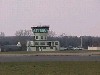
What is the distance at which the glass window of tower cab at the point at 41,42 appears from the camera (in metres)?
119

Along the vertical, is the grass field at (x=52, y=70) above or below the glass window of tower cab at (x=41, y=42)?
below

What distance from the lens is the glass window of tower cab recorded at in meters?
119

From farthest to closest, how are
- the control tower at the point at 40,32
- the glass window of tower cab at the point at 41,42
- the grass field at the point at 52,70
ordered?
the control tower at the point at 40,32
the glass window of tower cab at the point at 41,42
the grass field at the point at 52,70

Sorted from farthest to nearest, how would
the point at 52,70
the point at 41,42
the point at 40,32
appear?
the point at 40,32 → the point at 41,42 → the point at 52,70

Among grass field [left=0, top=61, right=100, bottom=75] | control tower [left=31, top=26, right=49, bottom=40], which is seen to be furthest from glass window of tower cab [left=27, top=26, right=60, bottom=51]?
grass field [left=0, top=61, right=100, bottom=75]

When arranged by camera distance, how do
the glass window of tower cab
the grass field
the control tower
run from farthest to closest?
the control tower < the glass window of tower cab < the grass field

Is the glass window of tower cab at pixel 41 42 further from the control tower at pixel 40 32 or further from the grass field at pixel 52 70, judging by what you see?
the grass field at pixel 52 70

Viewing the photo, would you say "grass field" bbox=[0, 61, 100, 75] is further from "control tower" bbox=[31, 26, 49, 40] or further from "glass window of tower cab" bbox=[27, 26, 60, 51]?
"control tower" bbox=[31, 26, 49, 40]

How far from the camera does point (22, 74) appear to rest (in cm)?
1980

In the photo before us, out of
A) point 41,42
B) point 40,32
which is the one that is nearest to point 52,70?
point 41,42

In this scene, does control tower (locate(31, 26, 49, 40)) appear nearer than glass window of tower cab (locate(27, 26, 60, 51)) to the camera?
No

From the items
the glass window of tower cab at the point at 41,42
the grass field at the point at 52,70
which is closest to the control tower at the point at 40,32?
the glass window of tower cab at the point at 41,42

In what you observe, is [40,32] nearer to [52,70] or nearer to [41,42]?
[41,42]

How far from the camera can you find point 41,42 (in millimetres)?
120312
